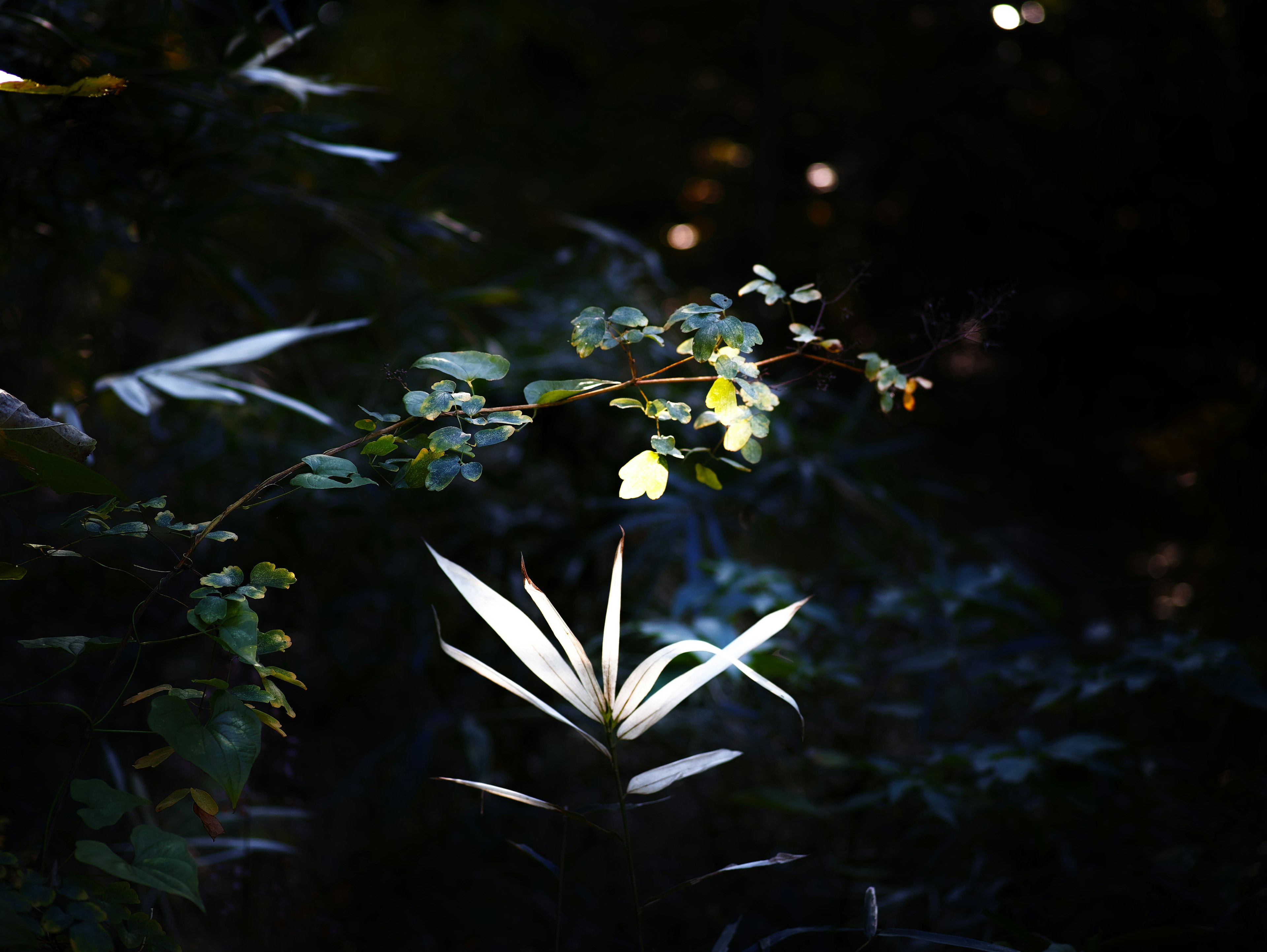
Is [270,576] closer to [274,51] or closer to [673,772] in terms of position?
[673,772]

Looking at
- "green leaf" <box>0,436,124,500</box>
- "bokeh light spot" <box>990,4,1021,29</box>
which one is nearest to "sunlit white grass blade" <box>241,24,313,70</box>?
"green leaf" <box>0,436,124,500</box>

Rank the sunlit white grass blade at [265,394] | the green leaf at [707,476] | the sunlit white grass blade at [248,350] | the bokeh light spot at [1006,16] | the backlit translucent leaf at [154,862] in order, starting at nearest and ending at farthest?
the backlit translucent leaf at [154,862] < the green leaf at [707,476] < the sunlit white grass blade at [265,394] < the sunlit white grass blade at [248,350] < the bokeh light spot at [1006,16]

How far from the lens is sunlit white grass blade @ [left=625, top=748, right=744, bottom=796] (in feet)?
1.57

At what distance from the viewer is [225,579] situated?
1.49 ft

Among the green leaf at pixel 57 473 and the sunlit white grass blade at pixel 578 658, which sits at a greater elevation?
the green leaf at pixel 57 473

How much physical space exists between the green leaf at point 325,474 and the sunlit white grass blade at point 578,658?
0.12 m

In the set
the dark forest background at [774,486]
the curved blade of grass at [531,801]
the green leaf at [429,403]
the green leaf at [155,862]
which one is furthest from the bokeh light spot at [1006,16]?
the green leaf at [155,862]

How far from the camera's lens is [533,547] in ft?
3.97

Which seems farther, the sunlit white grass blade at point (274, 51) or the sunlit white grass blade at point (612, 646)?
the sunlit white grass blade at point (274, 51)

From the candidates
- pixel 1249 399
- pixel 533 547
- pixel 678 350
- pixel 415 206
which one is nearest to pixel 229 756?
pixel 678 350

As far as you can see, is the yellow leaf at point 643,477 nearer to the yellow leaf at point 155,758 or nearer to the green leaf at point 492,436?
Answer: the green leaf at point 492,436

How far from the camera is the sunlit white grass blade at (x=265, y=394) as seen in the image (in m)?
0.71

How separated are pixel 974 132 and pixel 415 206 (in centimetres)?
151

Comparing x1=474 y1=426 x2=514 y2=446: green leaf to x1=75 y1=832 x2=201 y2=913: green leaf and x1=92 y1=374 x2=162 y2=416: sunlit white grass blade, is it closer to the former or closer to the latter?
x1=75 y1=832 x2=201 y2=913: green leaf
